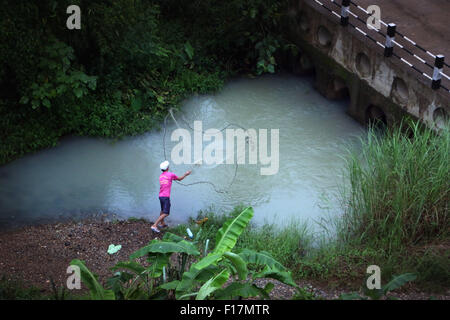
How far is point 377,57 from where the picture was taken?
14.0 m

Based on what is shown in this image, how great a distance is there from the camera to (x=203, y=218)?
1195 centimetres

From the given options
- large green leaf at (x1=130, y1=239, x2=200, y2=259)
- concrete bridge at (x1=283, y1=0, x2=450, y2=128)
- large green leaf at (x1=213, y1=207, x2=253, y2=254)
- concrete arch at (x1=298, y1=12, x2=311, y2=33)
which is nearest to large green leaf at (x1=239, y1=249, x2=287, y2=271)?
large green leaf at (x1=213, y1=207, x2=253, y2=254)

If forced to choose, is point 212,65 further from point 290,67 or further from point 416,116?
point 416,116

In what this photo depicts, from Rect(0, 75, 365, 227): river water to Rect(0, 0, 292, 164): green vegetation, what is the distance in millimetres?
433

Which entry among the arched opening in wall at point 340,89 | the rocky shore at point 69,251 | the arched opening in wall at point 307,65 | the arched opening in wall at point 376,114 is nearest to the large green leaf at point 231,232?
the rocky shore at point 69,251

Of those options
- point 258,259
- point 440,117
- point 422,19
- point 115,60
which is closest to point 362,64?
point 422,19

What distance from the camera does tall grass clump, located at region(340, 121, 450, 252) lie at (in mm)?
10305

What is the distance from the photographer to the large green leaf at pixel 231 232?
8719 mm

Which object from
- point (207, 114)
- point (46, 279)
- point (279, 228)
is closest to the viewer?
point (46, 279)

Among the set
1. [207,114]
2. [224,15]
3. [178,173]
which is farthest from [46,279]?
[224,15]

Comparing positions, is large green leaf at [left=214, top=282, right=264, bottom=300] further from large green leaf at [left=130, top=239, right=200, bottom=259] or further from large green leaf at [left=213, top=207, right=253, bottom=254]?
large green leaf at [left=213, top=207, right=253, bottom=254]

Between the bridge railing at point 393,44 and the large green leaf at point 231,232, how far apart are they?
577 cm
